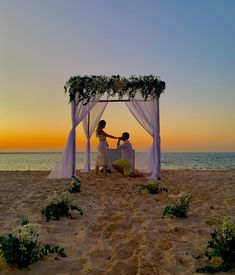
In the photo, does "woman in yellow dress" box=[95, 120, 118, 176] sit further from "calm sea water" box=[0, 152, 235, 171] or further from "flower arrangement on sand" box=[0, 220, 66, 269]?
"flower arrangement on sand" box=[0, 220, 66, 269]

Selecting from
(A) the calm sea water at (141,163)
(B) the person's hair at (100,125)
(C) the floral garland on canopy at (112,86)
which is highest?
(C) the floral garland on canopy at (112,86)

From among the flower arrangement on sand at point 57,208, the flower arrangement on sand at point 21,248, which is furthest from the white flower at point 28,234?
the flower arrangement on sand at point 57,208

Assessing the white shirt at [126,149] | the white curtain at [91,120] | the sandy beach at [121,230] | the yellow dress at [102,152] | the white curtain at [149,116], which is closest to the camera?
the sandy beach at [121,230]

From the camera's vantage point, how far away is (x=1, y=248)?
3906mm

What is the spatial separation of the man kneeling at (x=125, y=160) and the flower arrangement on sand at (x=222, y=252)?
30.9ft

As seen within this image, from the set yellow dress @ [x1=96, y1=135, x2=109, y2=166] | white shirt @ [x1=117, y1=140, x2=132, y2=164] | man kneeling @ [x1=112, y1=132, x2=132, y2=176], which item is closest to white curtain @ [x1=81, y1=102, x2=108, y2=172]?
yellow dress @ [x1=96, y1=135, x2=109, y2=166]

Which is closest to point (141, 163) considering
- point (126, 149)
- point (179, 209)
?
point (126, 149)

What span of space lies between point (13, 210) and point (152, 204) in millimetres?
2684

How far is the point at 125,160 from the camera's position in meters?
13.7

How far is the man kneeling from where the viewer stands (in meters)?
13.7

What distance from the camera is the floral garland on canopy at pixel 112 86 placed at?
488 inches

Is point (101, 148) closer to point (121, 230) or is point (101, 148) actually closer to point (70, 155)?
point (70, 155)

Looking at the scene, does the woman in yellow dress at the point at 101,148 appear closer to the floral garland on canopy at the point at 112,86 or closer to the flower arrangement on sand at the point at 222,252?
the floral garland on canopy at the point at 112,86

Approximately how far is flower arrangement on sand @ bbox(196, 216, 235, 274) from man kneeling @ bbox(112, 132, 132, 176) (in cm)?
941
